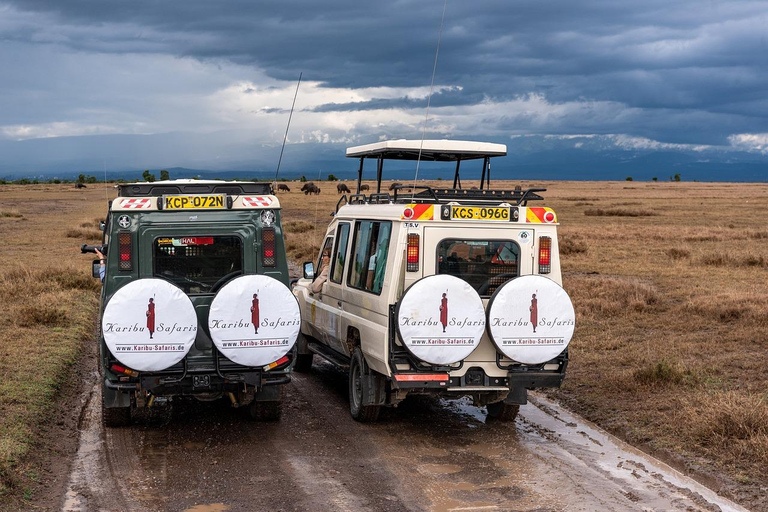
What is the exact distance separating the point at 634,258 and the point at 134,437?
1894 cm

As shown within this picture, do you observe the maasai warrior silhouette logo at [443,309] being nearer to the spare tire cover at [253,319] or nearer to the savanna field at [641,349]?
the spare tire cover at [253,319]

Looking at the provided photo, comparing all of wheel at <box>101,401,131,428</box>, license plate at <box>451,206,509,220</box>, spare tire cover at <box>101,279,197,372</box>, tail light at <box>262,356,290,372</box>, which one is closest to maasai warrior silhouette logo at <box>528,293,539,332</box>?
license plate at <box>451,206,509,220</box>

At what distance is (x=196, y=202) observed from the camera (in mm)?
8375

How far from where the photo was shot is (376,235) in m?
8.86

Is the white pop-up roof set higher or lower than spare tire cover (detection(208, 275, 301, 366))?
Result: higher

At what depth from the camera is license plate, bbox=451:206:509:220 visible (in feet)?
26.9

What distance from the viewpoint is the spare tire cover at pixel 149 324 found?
7367mm

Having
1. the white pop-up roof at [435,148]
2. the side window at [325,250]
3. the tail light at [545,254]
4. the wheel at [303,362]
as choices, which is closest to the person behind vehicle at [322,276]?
the side window at [325,250]

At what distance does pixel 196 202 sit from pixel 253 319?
4.88ft

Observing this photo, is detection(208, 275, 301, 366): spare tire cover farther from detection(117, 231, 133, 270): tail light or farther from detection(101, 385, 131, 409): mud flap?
detection(101, 385, 131, 409): mud flap

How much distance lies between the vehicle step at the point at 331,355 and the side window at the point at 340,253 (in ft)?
2.95

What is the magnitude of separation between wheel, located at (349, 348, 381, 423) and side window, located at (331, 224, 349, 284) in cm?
125

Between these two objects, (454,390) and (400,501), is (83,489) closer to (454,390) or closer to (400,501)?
→ (400,501)

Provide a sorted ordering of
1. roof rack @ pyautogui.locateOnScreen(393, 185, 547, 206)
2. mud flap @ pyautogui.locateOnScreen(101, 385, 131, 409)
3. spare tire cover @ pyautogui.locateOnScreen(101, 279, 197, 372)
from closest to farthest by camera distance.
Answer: spare tire cover @ pyautogui.locateOnScreen(101, 279, 197, 372) → mud flap @ pyautogui.locateOnScreen(101, 385, 131, 409) → roof rack @ pyautogui.locateOnScreen(393, 185, 547, 206)
